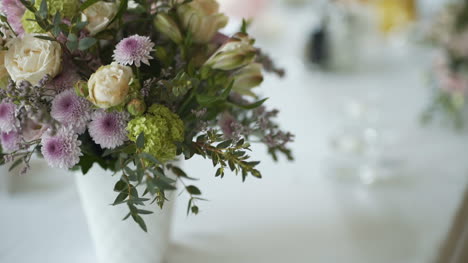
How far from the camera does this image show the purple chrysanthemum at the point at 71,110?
0.43 metres

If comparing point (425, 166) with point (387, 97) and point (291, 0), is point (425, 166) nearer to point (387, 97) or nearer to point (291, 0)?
point (387, 97)

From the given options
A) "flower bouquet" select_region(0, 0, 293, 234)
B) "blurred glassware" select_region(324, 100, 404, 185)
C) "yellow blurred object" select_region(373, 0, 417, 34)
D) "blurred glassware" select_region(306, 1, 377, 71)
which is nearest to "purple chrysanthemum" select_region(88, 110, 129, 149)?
"flower bouquet" select_region(0, 0, 293, 234)

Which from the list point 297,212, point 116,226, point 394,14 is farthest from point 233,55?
point 394,14

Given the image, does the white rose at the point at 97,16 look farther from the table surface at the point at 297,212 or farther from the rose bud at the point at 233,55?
the table surface at the point at 297,212

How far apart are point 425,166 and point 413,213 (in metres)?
0.18

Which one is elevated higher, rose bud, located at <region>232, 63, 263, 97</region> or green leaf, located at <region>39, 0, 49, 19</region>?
rose bud, located at <region>232, 63, 263, 97</region>

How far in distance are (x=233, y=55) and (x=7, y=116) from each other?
0.24 m

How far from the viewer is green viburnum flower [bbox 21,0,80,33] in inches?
17.5

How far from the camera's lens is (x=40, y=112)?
388mm

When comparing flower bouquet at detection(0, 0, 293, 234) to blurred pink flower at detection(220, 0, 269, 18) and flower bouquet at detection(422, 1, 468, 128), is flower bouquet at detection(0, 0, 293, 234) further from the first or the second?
blurred pink flower at detection(220, 0, 269, 18)

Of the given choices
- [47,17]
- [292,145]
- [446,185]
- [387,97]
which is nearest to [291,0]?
[387,97]

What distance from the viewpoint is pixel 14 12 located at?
1.53 feet

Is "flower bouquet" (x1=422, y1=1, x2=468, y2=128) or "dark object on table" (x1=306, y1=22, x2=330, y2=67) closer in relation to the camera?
"flower bouquet" (x1=422, y1=1, x2=468, y2=128)

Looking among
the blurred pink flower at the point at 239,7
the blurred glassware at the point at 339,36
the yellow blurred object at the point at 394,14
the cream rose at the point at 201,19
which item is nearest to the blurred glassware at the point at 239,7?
the blurred pink flower at the point at 239,7
